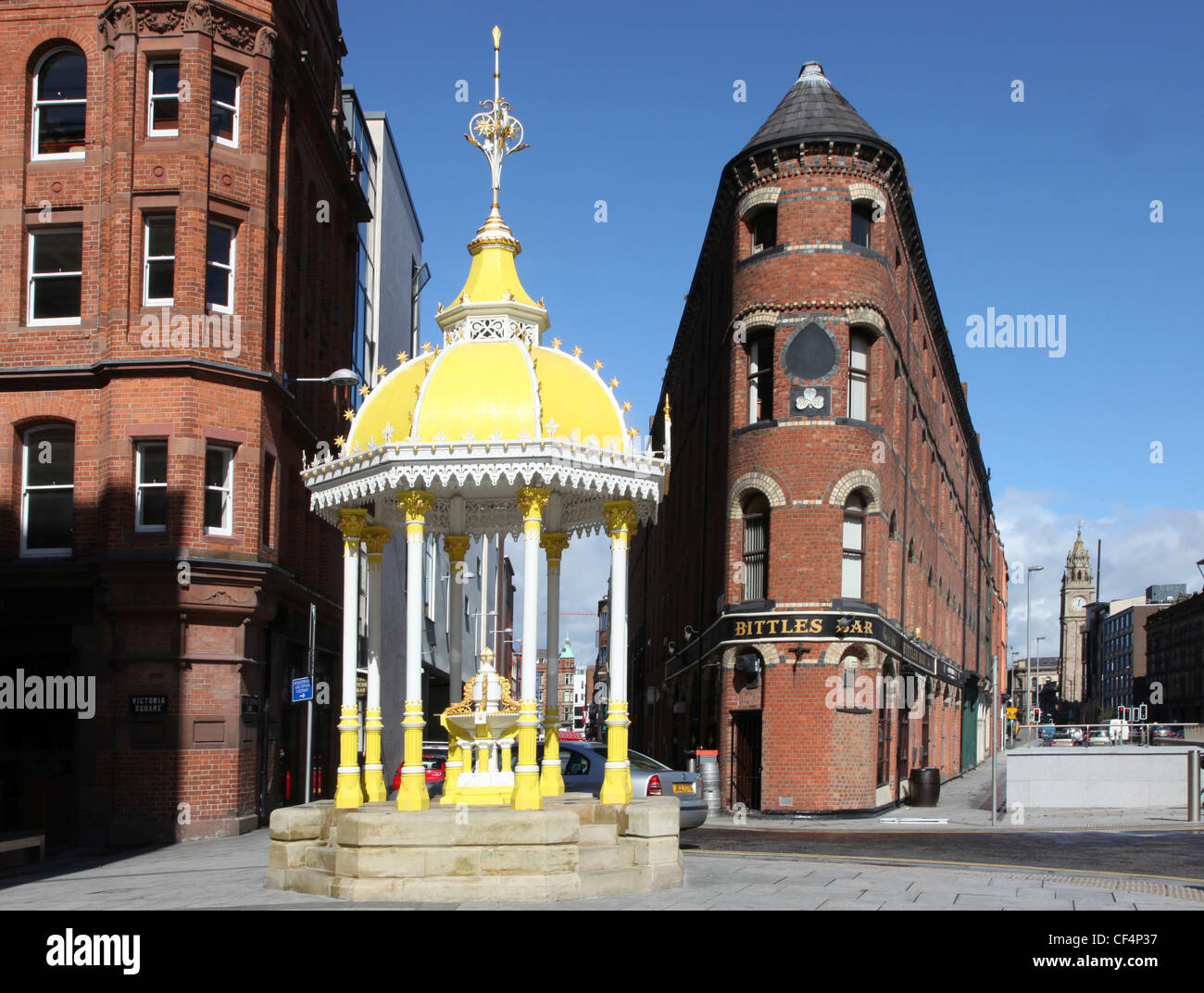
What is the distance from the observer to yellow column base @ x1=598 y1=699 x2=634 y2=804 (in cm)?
1527

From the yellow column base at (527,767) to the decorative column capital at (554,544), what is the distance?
341 centimetres

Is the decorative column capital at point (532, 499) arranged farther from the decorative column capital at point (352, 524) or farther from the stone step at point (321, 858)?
the stone step at point (321, 858)

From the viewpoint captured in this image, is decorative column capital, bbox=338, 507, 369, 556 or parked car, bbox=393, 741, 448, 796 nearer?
decorative column capital, bbox=338, 507, 369, 556

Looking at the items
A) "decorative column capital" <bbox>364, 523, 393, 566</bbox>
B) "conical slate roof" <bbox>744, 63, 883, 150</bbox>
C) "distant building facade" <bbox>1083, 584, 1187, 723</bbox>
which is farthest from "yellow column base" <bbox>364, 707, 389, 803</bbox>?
"distant building facade" <bbox>1083, 584, 1187, 723</bbox>

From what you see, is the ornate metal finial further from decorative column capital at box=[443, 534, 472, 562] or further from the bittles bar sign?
the bittles bar sign

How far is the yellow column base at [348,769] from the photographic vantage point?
607 inches

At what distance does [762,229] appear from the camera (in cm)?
3397

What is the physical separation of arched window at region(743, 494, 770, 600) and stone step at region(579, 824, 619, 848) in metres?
17.7

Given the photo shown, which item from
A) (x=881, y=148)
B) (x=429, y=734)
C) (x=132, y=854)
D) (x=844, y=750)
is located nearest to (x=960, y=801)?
(x=844, y=750)

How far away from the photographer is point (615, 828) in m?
14.7

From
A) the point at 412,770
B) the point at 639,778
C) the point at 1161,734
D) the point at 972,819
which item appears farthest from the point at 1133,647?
the point at 412,770

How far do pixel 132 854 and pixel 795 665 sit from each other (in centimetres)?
1523

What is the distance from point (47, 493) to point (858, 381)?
1898 centimetres

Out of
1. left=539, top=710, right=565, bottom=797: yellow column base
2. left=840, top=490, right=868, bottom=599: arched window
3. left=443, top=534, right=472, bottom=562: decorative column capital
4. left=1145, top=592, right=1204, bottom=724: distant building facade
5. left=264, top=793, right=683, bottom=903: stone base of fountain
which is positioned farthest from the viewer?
left=1145, top=592, right=1204, bottom=724: distant building facade
